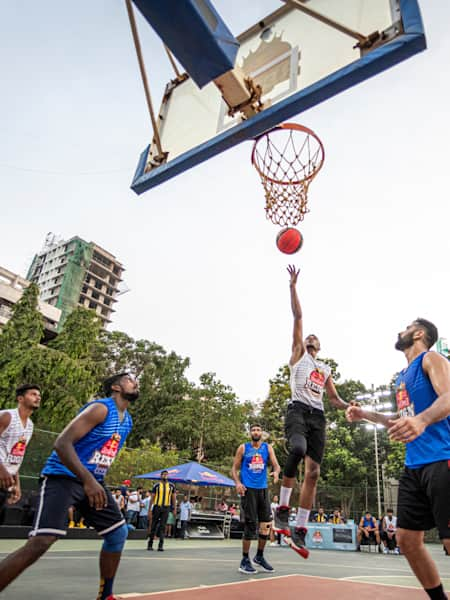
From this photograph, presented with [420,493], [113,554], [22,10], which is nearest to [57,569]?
[113,554]

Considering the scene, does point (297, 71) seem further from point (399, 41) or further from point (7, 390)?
point (7, 390)

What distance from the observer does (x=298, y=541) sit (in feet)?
17.2

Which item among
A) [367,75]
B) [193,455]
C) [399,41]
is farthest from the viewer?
[193,455]

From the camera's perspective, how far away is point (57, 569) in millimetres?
5766

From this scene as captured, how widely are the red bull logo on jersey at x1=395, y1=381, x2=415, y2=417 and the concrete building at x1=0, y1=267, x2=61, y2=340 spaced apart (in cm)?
4514

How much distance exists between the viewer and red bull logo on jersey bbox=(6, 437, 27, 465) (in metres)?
5.25

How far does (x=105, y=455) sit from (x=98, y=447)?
11 cm

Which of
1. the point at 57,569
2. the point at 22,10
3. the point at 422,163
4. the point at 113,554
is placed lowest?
the point at 57,569

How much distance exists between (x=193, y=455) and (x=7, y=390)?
56.5 ft

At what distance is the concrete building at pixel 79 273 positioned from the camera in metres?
72.9

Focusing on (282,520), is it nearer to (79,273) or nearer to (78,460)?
(78,460)

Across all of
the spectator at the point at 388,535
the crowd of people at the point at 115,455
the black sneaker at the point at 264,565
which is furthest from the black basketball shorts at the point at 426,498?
the spectator at the point at 388,535

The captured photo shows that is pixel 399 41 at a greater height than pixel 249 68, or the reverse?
pixel 249 68

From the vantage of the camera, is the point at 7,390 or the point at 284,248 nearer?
the point at 284,248
